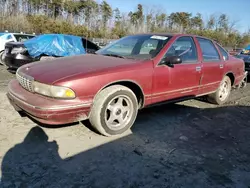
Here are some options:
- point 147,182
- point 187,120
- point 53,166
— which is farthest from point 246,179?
point 53,166

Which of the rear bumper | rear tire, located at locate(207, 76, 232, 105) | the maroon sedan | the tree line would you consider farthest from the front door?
the tree line

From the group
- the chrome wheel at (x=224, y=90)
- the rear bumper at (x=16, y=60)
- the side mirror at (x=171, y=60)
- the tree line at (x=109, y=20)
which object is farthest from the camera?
the tree line at (x=109, y=20)

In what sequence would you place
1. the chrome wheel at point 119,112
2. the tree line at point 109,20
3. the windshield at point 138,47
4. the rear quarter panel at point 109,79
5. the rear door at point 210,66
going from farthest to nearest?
the tree line at point 109,20 → the rear door at point 210,66 → the windshield at point 138,47 → the chrome wheel at point 119,112 → the rear quarter panel at point 109,79

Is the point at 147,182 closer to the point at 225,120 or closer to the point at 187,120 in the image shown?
the point at 187,120

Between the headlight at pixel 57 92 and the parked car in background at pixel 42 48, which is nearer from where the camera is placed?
the headlight at pixel 57 92

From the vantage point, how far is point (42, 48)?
798 cm

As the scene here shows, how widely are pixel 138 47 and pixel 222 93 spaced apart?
2663mm

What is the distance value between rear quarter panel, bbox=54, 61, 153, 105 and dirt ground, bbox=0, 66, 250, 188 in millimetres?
645

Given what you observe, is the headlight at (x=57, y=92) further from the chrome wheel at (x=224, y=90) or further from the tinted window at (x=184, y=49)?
the chrome wheel at (x=224, y=90)

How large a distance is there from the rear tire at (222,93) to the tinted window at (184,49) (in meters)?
1.35

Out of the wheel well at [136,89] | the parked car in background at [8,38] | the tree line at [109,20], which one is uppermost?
the tree line at [109,20]

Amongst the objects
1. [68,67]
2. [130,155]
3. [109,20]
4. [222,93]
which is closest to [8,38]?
[68,67]

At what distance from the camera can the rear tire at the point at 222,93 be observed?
541 centimetres

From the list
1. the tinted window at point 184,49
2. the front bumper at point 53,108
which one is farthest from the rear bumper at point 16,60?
the tinted window at point 184,49
